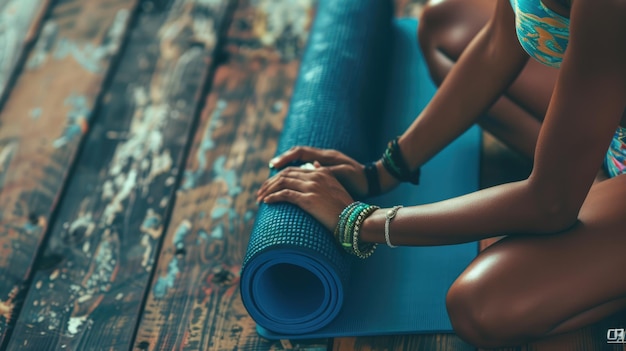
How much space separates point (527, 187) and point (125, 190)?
3.56 feet

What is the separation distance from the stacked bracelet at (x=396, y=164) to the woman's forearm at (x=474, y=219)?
0.67 ft

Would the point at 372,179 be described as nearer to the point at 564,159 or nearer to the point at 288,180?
the point at 288,180

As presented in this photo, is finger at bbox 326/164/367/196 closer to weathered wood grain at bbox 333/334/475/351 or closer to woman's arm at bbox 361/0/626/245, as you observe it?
woman's arm at bbox 361/0/626/245

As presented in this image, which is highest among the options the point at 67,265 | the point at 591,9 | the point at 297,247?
the point at 591,9

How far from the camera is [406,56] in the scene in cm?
241

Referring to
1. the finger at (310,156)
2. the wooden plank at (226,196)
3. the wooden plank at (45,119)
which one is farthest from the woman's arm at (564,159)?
the wooden plank at (45,119)

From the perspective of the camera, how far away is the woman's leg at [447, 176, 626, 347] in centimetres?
147

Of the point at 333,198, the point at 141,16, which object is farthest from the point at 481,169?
the point at 141,16

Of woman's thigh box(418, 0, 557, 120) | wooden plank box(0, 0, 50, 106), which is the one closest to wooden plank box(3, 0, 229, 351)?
wooden plank box(0, 0, 50, 106)

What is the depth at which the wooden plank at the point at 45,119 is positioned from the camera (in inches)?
79.0

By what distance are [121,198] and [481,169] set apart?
2.92ft

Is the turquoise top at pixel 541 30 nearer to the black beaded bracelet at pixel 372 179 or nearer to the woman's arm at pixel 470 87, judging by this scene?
the woman's arm at pixel 470 87

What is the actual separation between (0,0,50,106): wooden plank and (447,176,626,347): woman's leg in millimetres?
1554

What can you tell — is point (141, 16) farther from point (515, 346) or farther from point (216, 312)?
point (515, 346)
